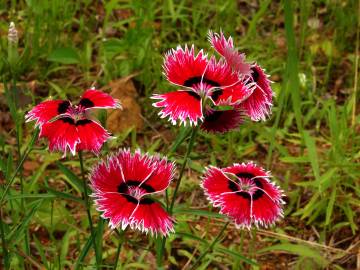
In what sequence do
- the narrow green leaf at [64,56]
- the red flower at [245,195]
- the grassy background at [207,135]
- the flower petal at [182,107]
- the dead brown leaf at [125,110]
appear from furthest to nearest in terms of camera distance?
the narrow green leaf at [64,56]
the dead brown leaf at [125,110]
the grassy background at [207,135]
the red flower at [245,195]
the flower petal at [182,107]

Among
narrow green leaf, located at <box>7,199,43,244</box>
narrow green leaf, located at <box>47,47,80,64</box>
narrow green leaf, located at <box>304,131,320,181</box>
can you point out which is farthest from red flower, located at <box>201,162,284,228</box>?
narrow green leaf, located at <box>47,47,80,64</box>

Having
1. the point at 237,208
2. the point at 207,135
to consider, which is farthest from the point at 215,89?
the point at 207,135

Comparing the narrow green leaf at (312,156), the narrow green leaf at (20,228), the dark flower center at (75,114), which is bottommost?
the narrow green leaf at (20,228)

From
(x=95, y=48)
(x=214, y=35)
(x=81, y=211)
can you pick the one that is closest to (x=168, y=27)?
(x=95, y=48)

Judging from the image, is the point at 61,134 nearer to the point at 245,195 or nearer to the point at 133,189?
the point at 133,189

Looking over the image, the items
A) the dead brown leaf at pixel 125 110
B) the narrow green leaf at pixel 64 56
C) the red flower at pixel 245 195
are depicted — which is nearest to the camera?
the red flower at pixel 245 195

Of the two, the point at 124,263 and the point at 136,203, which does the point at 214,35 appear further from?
the point at 124,263

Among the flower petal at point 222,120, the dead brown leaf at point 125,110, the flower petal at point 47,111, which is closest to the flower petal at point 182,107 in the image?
the flower petal at point 222,120

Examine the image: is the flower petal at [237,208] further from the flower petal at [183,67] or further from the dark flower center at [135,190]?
the flower petal at [183,67]
